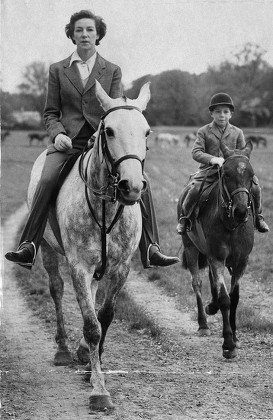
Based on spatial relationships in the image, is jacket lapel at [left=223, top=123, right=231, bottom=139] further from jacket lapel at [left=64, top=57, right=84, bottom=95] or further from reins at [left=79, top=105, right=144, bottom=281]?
reins at [left=79, top=105, right=144, bottom=281]

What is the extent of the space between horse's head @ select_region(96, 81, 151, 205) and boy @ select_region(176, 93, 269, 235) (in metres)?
2.93

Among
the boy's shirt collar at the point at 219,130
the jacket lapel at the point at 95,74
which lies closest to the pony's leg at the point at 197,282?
the boy's shirt collar at the point at 219,130

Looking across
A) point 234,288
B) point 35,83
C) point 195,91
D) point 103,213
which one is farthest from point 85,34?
point 195,91

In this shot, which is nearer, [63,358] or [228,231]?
[63,358]

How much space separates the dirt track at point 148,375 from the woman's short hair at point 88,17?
326 cm

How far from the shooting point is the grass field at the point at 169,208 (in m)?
9.41

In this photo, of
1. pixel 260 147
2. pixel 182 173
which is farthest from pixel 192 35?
pixel 260 147

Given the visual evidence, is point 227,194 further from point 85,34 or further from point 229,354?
point 85,34

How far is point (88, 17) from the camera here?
600 centimetres

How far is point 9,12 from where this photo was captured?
6.61m

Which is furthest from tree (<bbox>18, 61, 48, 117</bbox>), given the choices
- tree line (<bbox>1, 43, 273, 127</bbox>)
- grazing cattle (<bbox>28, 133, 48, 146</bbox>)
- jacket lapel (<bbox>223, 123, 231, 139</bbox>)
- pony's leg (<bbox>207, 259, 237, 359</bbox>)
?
grazing cattle (<bbox>28, 133, 48, 146</bbox>)

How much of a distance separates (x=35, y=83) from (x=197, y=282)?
15.4ft

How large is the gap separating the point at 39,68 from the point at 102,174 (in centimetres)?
522

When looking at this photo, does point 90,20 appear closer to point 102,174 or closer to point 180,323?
point 102,174
